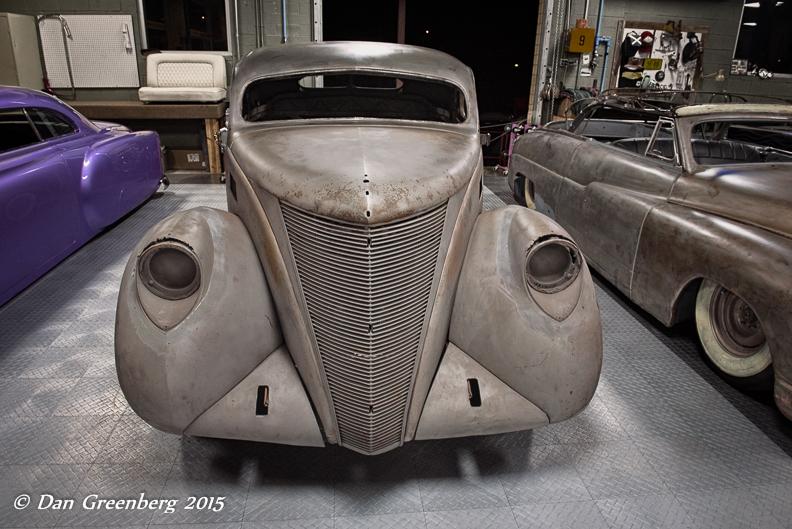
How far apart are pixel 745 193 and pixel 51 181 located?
4.24 m

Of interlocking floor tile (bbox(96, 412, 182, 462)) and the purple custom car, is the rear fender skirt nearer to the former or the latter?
interlocking floor tile (bbox(96, 412, 182, 462))

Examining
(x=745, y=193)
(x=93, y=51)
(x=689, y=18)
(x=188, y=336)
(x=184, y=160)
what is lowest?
(x=184, y=160)

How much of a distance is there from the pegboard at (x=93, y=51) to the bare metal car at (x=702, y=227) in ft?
23.4

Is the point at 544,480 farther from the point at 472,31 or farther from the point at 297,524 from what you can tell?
the point at 472,31

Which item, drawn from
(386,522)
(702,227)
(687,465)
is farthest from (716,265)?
(386,522)

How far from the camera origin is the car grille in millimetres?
1604

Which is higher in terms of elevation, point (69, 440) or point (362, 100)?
point (362, 100)

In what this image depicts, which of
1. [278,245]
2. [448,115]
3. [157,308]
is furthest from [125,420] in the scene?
[448,115]

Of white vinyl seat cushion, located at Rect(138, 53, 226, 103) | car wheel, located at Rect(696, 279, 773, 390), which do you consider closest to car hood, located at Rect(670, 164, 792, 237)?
car wheel, located at Rect(696, 279, 773, 390)

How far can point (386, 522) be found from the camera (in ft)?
5.65

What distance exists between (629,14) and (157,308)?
9.15m

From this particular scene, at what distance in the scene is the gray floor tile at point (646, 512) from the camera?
1.73m

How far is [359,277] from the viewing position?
62.9 inches

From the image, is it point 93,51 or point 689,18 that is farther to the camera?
point 689,18
